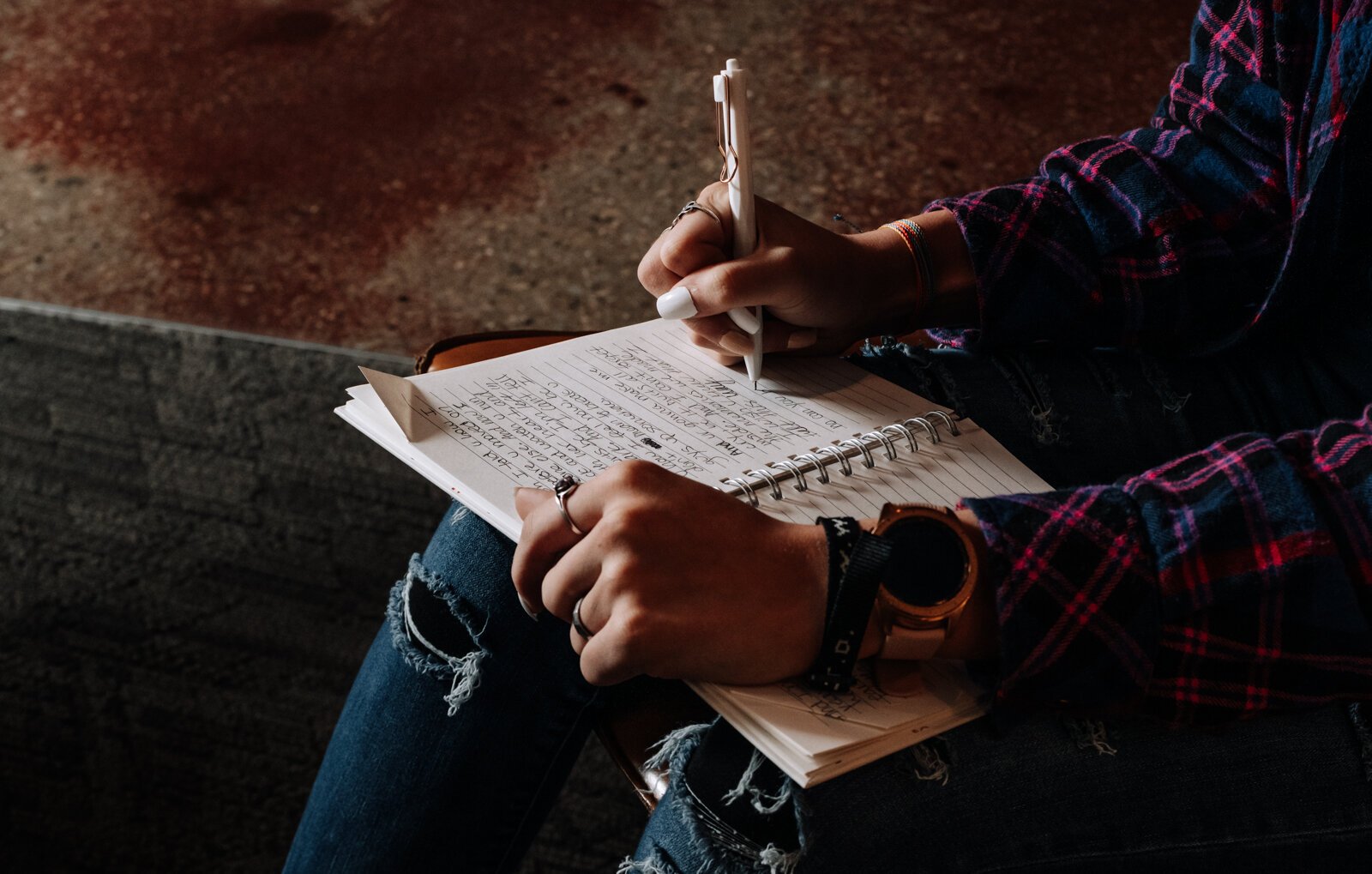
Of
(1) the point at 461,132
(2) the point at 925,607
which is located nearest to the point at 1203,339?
(2) the point at 925,607

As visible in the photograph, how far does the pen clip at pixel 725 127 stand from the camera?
2.18ft

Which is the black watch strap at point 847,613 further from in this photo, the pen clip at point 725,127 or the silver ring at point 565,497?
the pen clip at point 725,127

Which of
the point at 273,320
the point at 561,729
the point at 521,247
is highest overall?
the point at 561,729

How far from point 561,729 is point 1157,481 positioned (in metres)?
0.40

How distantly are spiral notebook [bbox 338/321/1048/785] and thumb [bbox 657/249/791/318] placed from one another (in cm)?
6

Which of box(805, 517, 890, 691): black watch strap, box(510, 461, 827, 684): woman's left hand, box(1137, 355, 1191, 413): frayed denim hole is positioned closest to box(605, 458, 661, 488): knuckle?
box(510, 461, 827, 684): woman's left hand

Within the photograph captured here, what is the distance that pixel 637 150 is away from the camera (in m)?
2.33

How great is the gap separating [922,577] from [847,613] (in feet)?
0.14

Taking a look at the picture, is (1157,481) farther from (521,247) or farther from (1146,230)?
(521,247)

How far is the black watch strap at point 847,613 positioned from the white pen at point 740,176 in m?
0.25

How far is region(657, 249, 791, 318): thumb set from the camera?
2.34ft

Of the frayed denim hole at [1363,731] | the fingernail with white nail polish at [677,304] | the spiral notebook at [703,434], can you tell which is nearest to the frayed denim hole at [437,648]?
the spiral notebook at [703,434]

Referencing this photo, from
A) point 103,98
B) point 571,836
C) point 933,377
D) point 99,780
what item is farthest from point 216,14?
point 933,377

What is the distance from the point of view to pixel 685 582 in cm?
54
